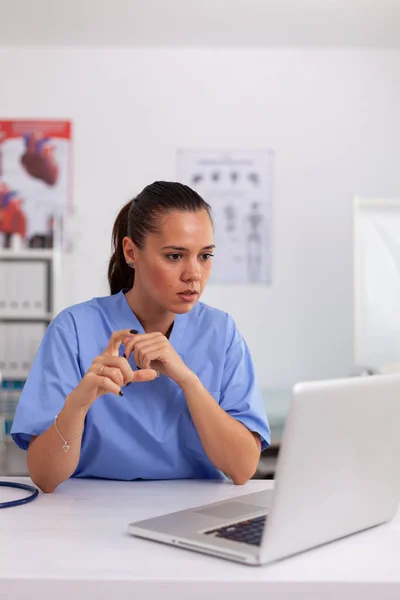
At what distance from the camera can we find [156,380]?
1.47m

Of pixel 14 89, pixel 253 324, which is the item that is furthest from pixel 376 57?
pixel 14 89

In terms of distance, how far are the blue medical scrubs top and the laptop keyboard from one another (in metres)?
0.44

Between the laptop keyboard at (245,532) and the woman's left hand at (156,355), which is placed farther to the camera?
the woman's left hand at (156,355)

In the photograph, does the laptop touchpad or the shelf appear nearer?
the laptop touchpad

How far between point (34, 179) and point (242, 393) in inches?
103

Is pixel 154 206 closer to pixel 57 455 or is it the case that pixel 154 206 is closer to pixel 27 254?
pixel 57 455

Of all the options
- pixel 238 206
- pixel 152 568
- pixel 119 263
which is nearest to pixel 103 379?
pixel 152 568

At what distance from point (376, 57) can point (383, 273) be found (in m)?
1.19

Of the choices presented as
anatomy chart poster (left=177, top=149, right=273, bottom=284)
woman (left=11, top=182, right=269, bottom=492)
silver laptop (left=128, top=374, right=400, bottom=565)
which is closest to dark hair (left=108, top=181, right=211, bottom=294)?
woman (left=11, top=182, right=269, bottom=492)

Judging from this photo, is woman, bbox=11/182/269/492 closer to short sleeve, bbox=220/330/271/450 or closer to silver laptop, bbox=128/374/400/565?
short sleeve, bbox=220/330/271/450

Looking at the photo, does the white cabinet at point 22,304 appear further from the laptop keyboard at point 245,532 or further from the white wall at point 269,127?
the laptop keyboard at point 245,532

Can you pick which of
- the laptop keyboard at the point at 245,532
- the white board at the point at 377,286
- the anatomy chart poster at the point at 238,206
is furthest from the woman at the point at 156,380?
the anatomy chart poster at the point at 238,206

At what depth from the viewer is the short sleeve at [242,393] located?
1.47 metres

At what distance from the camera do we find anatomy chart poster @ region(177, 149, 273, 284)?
3.80 metres
